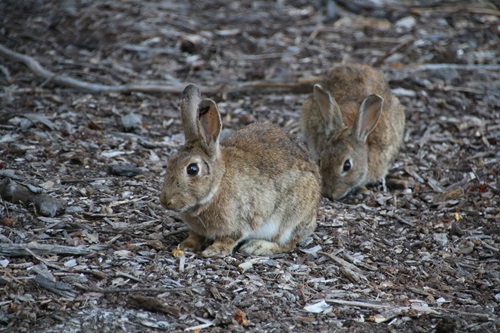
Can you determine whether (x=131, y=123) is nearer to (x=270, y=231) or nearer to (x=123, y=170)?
(x=123, y=170)

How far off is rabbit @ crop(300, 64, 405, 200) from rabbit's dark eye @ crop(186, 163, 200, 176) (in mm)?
2935

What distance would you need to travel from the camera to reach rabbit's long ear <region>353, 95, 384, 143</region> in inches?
340

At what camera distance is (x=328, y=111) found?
9.02 m

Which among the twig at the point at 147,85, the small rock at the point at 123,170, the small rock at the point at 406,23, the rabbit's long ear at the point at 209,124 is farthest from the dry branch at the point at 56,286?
the small rock at the point at 406,23

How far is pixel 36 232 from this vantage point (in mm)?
6148

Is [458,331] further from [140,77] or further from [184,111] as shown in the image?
[140,77]

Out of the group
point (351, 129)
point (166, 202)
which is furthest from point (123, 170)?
point (351, 129)

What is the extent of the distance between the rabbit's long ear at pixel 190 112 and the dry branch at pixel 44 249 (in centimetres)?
129

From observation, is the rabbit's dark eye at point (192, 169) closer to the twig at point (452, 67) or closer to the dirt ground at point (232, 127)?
the dirt ground at point (232, 127)

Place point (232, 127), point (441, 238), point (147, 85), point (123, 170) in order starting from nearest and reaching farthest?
point (441, 238) → point (123, 170) → point (232, 127) → point (147, 85)

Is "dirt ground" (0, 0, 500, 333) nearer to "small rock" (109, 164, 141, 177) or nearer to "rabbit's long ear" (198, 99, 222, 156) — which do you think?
"small rock" (109, 164, 141, 177)

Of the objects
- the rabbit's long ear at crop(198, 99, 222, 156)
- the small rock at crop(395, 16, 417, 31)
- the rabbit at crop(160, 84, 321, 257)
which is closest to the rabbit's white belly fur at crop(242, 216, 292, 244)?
the rabbit at crop(160, 84, 321, 257)

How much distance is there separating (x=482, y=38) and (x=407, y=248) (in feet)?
23.1

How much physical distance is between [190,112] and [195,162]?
18.4 inches
